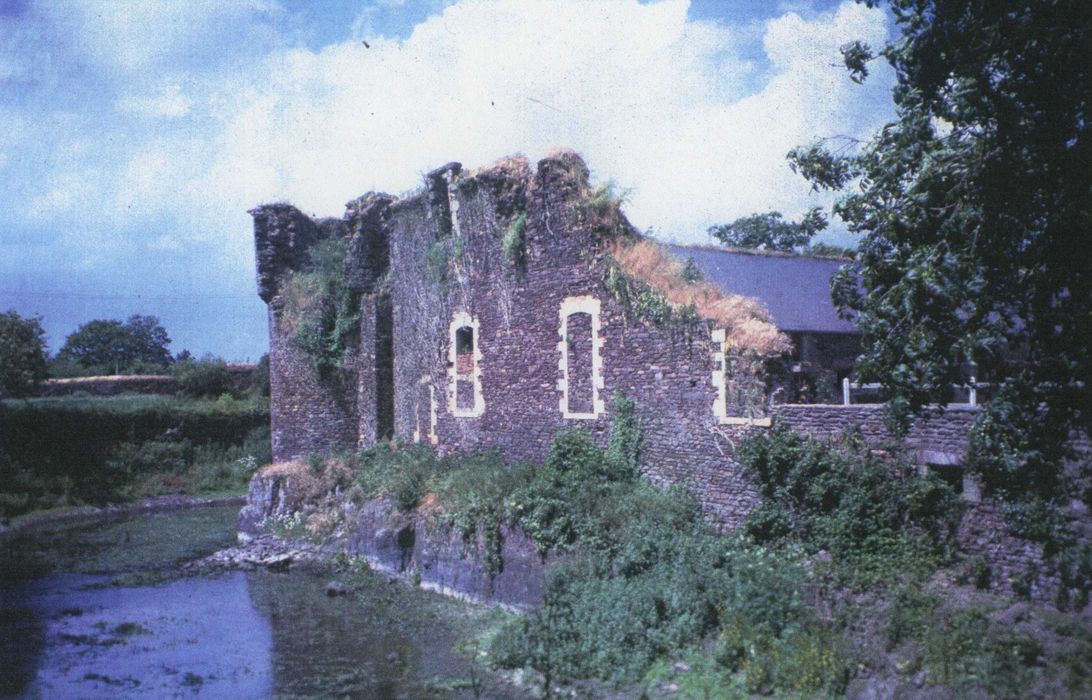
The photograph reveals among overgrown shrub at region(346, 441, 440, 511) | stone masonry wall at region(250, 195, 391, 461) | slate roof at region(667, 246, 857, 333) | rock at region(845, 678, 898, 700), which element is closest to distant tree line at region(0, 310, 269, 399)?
stone masonry wall at region(250, 195, 391, 461)

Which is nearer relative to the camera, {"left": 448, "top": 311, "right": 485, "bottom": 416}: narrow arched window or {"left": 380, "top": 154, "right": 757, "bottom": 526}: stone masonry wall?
{"left": 380, "top": 154, "right": 757, "bottom": 526}: stone masonry wall

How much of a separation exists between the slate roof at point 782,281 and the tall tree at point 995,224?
10872 millimetres

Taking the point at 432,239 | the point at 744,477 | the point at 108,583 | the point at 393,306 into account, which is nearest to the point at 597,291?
the point at 744,477

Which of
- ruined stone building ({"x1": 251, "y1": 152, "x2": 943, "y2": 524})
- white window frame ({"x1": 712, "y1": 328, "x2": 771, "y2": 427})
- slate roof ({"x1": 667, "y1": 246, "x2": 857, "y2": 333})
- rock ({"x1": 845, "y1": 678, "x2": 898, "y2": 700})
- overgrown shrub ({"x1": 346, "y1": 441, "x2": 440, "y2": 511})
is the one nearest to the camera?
rock ({"x1": 845, "y1": 678, "x2": 898, "y2": 700})

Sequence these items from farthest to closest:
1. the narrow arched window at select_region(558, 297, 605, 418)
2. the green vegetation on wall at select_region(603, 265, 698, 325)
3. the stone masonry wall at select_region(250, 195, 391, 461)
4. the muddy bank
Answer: the stone masonry wall at select_region(250, 195, 391, 461) → the narrow arched window at select_region(558, 297, 605, 418) → the muddy bank → the green vegetation on wall at select_region(603, 265, 698, 325)

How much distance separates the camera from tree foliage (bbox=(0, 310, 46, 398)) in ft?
107

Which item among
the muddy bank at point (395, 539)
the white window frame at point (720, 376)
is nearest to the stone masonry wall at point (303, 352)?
the muddy bank at point (395, 539)

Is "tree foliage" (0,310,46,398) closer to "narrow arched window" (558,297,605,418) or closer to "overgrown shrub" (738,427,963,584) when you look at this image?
"narrow arched window" (558,297,605,418)

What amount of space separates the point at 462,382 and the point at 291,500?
5872 mm

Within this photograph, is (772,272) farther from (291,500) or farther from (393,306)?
(291,500)

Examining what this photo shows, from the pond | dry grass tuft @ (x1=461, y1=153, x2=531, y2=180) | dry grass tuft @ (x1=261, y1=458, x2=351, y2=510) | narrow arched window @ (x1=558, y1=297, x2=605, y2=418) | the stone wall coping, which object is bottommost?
the pond

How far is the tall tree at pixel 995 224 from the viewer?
22.4ft

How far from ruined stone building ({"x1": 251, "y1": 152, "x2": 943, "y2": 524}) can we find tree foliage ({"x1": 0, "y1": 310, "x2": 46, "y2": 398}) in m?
14.3

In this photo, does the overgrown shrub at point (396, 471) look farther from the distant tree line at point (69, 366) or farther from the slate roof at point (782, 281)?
the distant tree line at point (69, 366)
